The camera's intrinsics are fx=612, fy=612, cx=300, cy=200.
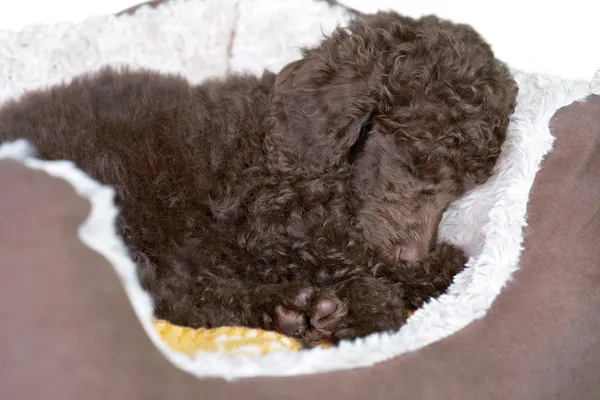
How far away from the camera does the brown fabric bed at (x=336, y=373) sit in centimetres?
117

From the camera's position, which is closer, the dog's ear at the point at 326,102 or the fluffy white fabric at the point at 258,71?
the fluffy white fabric at the point at 258,71

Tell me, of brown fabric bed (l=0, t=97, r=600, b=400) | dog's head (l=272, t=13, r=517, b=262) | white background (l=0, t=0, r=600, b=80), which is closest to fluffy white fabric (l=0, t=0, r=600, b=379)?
brown fabric bed (l=0, t=97, r=600, b=400)

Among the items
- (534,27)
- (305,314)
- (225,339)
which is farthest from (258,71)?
(534,27)

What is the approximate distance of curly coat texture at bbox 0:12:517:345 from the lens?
1957 mm

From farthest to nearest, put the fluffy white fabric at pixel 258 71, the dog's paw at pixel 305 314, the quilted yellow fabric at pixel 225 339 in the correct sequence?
1. the dog's paw at pixel 305 314
2. the quilted yellow fabric at pixel 225 339
3. the fluffy white fabric at pixel 258 71

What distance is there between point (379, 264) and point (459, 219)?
399 mm

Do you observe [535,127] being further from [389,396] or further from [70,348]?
[70,348]

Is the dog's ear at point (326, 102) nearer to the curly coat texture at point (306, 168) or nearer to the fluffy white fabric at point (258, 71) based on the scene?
the curly coat texture at point (306, 168)

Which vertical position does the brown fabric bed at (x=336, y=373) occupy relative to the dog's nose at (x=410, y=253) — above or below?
above

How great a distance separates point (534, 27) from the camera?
3.90 meters

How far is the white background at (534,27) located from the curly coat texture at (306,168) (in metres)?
1.78

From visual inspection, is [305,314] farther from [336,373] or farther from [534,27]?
[534,27]

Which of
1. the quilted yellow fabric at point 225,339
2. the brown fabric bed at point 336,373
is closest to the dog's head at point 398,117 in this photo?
the brown fabric bed at point 336,373

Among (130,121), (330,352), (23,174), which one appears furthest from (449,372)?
(130,121)
